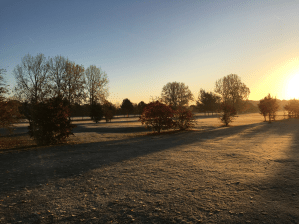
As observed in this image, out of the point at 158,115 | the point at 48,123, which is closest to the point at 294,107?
the point at 158,115

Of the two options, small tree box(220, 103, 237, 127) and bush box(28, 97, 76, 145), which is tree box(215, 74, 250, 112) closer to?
small tree box(220, 103, 237, 127)

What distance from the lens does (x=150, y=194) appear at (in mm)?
4207

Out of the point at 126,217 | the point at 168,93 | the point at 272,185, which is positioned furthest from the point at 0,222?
the point at 168,93

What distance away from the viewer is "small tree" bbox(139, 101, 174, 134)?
1673 cm

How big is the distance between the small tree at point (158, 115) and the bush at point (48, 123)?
7.00 meters

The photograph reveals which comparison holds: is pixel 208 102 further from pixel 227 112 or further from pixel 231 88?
pixel 227 112

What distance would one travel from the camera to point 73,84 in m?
36.0

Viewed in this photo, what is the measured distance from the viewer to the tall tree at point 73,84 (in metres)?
35.2

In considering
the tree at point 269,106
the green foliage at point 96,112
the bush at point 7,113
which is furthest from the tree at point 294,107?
the bush at point 7,113

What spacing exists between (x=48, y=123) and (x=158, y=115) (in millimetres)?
8744

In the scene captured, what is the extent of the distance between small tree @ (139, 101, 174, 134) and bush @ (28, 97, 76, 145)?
7003 mm

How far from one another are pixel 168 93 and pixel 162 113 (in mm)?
46627

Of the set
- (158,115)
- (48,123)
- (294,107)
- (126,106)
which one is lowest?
(48,123)

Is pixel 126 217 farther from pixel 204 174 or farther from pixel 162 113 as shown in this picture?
pixel 162 113
